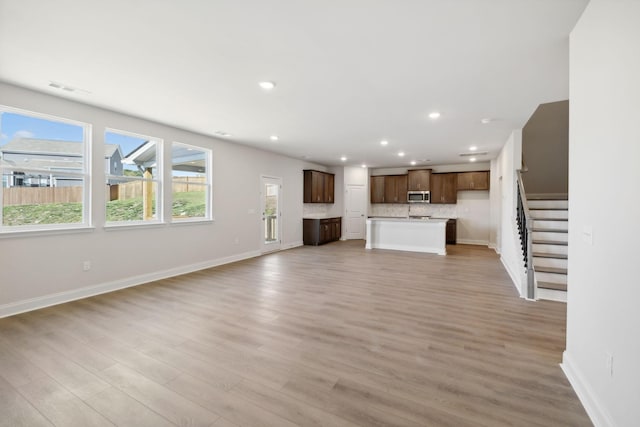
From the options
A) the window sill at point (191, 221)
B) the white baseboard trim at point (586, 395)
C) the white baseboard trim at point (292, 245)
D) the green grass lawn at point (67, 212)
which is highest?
the green grass lawn at point (67, 212)

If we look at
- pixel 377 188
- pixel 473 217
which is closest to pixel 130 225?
pixel 377 188

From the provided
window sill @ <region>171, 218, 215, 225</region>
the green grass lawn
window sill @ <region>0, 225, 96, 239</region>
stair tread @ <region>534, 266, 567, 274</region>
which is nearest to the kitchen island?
stair tread @ <region>534, 266, 567, 274</region>

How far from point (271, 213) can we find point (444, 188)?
5.84 meters

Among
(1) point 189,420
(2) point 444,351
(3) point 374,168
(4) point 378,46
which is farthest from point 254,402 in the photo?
(3) point 374,168

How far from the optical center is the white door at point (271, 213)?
24.7ft

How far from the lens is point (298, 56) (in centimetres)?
272

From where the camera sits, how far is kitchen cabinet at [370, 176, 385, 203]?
10.6 metres

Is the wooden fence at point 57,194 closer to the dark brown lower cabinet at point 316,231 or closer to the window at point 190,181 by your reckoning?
the window at point 190,181

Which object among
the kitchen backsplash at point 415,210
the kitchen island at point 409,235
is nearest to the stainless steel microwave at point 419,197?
the kitchen backsplash at point 415,210

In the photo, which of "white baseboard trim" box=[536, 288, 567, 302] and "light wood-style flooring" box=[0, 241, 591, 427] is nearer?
"light wood-style flooring" box=[0, 241, 591, 427]

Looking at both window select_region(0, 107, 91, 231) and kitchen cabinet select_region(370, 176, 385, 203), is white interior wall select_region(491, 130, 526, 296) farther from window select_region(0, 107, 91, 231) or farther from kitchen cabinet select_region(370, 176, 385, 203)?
window select_region(0, 107, 91, 231)

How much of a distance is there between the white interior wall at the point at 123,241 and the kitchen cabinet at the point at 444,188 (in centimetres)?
558

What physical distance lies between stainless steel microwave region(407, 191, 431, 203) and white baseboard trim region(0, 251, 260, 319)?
6.87m

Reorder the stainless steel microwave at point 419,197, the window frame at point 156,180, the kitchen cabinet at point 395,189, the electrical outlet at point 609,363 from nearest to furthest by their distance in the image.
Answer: the electrical outlet at point 609,363, the window frame at point 156,180, the stainless steel microwave at point 419,197, the kitchen cabinet at point 395,189
